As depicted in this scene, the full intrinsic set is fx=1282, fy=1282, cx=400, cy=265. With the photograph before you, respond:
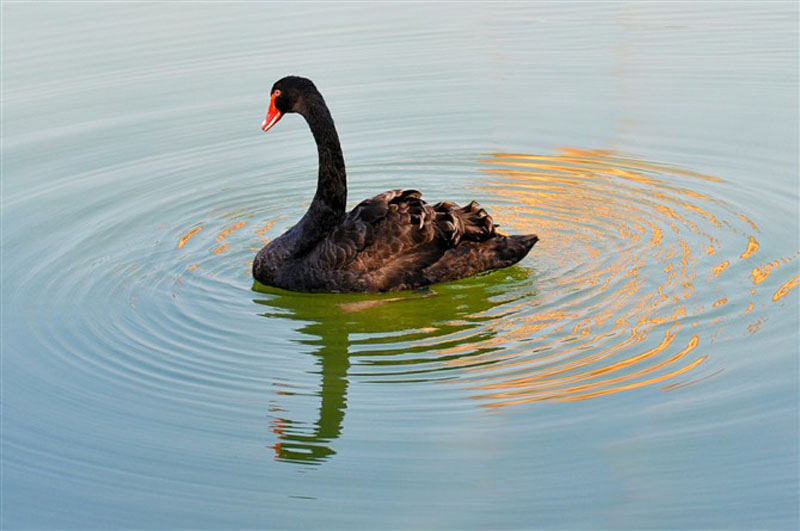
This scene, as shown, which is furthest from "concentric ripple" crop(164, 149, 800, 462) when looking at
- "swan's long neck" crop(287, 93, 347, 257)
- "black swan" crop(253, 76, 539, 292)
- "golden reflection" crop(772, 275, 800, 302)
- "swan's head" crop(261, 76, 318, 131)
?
"swan's head" crop(261, 76, 318, 131)

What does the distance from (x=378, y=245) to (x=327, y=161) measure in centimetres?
65

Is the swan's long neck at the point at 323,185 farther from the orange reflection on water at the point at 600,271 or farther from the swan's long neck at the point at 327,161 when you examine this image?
the orange reflection on water at the point at 600,271

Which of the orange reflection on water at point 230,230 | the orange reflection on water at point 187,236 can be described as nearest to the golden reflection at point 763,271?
the orange reflection on water at point 230,230

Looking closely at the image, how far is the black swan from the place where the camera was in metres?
7.72

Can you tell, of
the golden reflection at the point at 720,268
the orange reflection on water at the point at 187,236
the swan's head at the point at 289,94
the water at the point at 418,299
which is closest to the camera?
the water at the point at 418,299

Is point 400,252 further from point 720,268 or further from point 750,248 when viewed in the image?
point 750,248

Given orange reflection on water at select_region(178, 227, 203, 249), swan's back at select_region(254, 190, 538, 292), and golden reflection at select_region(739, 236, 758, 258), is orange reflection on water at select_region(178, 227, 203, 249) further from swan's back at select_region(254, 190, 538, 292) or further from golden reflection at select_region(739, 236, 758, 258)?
A: golden reflection at select_region(739, 236, 758, 258)

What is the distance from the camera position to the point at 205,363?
22.0 feet

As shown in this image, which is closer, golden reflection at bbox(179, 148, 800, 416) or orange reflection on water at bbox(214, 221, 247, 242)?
golden reflection at bbox(179, 148, 800, 416)

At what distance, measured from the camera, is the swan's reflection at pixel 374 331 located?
5.97 meters

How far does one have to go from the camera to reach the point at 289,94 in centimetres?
790

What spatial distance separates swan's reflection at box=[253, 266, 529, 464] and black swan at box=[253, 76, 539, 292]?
0.10 m

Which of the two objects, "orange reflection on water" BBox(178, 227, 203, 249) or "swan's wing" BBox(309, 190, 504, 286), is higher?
"swan's wing" BBox(309, 190, 504, 286)

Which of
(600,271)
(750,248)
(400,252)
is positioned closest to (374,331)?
(400,252)
